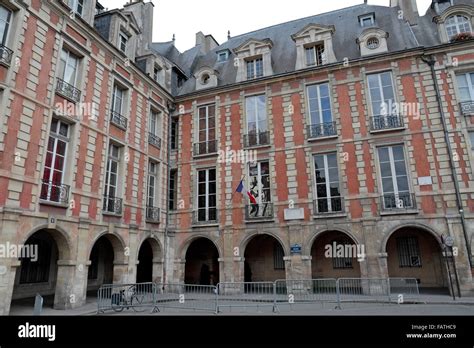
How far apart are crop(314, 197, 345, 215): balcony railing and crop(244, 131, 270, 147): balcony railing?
3460mm

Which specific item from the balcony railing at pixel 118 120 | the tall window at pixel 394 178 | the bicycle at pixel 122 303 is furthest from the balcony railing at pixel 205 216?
the tall window at pixel 394 178

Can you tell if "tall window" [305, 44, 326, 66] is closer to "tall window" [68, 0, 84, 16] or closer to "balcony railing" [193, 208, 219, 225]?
"balcony railing" [193, 208, 219, 225]

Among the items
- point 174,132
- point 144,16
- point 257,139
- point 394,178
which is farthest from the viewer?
point 144,16

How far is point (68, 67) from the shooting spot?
10.7 m

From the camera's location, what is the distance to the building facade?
9.49m

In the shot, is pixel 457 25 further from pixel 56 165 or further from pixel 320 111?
pixel 56 165

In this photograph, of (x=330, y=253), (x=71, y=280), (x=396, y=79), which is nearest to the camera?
(x=71, y=280)

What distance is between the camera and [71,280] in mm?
9430

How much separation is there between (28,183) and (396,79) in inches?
528

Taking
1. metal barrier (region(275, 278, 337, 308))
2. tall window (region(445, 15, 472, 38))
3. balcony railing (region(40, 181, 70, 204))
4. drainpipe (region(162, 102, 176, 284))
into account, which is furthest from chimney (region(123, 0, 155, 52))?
tall window (region(445, 15, 472, 38))

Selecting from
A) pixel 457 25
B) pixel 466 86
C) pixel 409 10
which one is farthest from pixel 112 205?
pixel 409 10

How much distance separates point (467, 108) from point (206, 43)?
14.5 metres
